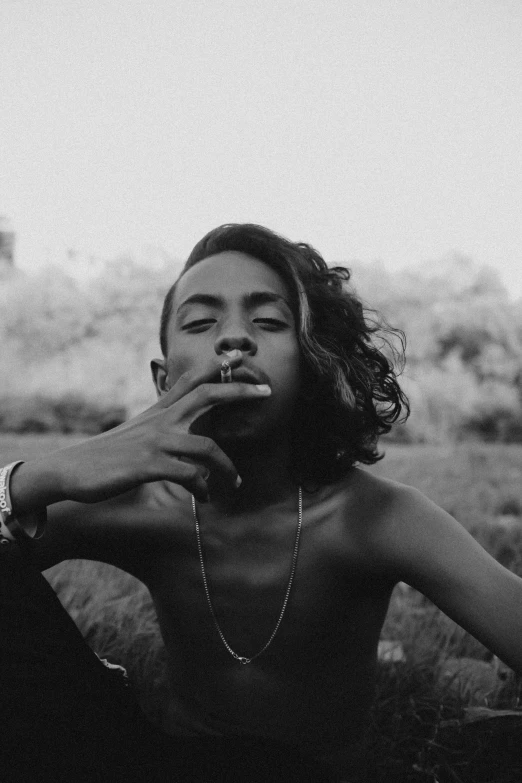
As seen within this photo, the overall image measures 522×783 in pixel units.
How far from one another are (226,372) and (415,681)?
161 centimetres

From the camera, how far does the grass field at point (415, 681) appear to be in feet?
7.17

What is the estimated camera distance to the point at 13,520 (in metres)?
1.72

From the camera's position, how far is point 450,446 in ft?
28.4

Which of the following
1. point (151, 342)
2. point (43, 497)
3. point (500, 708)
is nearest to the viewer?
point (43, 497)

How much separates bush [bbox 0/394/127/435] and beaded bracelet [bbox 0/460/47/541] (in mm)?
6720

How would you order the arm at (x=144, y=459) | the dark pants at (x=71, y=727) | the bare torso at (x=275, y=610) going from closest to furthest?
the dark pants at (x=71, y=727) < the arm at (x=144, y=459) < the bare torso at (x=275, y=610)

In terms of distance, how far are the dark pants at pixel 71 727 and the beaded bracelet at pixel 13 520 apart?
39mm

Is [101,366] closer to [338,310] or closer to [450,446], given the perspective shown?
[450,446]

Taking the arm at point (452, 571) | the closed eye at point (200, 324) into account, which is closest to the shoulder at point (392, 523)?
the arm at point (452, 571)

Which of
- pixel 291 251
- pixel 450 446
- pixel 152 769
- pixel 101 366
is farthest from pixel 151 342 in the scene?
pixel 152 769

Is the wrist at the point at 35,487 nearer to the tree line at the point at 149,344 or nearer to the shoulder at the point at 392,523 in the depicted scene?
the shoulder at the point at 392,523

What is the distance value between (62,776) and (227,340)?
1109mm

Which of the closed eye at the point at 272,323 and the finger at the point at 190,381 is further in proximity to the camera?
the closed eye at the point at 272,323

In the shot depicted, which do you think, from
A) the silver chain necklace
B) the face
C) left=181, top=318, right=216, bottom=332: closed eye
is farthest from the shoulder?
left=181, top=318, right=216, bottom=332: closed eye
